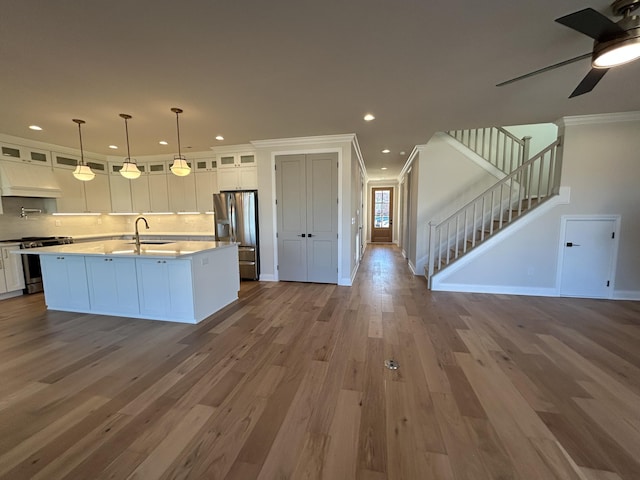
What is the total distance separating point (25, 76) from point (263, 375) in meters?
A: 3.73

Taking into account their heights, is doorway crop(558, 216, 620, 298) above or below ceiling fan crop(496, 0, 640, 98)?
below

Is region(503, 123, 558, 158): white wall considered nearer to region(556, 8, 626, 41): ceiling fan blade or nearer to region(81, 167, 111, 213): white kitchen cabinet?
region(556, 8, 626, 41): ceiling fan blade

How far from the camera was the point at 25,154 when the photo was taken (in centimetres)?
480

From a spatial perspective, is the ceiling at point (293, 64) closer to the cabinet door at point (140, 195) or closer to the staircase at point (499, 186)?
the staircase at point (499, 186)

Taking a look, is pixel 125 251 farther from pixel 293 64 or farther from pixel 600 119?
pixel 600 119

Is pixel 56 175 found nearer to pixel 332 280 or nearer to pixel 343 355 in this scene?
pixel 332 280

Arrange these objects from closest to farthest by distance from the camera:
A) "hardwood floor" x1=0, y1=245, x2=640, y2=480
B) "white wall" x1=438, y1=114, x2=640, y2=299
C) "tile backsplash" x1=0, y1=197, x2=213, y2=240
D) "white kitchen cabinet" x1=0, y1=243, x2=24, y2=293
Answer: "hardwood floor" x1=0, y1=245, x2=640, y2=480
"white wall" x1=438, y1=114, x2=640, y2=299
"white kitchen cabinet" x1=0, y1=243, x2=24, y2=293
"tile backsplash" x1=0, y1=197, x2=213, y2=240

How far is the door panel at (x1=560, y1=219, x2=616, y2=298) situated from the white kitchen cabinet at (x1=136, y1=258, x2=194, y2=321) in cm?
563

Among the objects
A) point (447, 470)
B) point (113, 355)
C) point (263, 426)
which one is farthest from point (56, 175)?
point (447, 470)

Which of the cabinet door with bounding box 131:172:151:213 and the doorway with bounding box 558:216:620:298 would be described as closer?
the doorway with bounding box 558:216:620:298

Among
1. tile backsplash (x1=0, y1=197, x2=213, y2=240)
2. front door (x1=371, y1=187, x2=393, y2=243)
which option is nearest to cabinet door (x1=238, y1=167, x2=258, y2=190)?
tile backsplash (x1=0, y1=197, x2=213, y2=240)

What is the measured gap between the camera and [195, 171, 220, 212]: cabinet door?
19.9ft

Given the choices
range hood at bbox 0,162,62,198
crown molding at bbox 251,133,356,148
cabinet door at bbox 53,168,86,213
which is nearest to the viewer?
range hood at bbox 0,162,62,198

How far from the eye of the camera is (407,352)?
258cm
